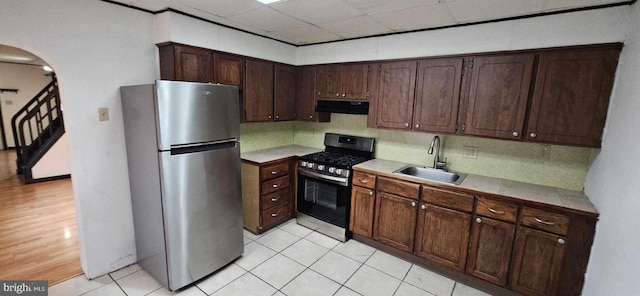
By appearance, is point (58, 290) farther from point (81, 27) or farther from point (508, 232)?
point (508, 232)

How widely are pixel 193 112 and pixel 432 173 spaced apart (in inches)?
96.8

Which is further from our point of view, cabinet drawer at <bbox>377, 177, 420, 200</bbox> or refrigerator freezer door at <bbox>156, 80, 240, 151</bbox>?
cabinet drawer at <bbox>377, 177, 420, 200</bbox>

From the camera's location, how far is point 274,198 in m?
3.28

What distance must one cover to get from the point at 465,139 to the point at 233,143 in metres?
2.35

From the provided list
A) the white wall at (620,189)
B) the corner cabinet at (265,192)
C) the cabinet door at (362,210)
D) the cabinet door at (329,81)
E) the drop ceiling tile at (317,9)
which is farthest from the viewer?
the cabinet door at (329,81)

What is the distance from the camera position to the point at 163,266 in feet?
7.34

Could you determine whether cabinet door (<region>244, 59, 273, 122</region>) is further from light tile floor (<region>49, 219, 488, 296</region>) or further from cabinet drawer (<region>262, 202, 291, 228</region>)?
light tile floor (<region>49, 219, 488, 296</region>)

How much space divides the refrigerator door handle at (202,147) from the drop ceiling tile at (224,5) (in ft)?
3.75

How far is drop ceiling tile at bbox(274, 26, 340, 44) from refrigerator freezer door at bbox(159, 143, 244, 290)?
147 centimetres

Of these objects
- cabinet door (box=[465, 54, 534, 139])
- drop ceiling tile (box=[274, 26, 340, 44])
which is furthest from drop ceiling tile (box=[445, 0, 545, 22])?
drop ceiling tile (box=[274, 26, 340, 44])

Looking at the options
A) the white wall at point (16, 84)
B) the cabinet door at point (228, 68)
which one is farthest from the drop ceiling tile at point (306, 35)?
the white wall at point (16, 84)

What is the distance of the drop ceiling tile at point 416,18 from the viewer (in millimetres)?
2205

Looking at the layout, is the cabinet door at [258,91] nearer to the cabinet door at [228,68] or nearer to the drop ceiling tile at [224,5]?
the cabinet door at [228,68]

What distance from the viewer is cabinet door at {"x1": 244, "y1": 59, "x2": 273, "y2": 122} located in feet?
10.5
